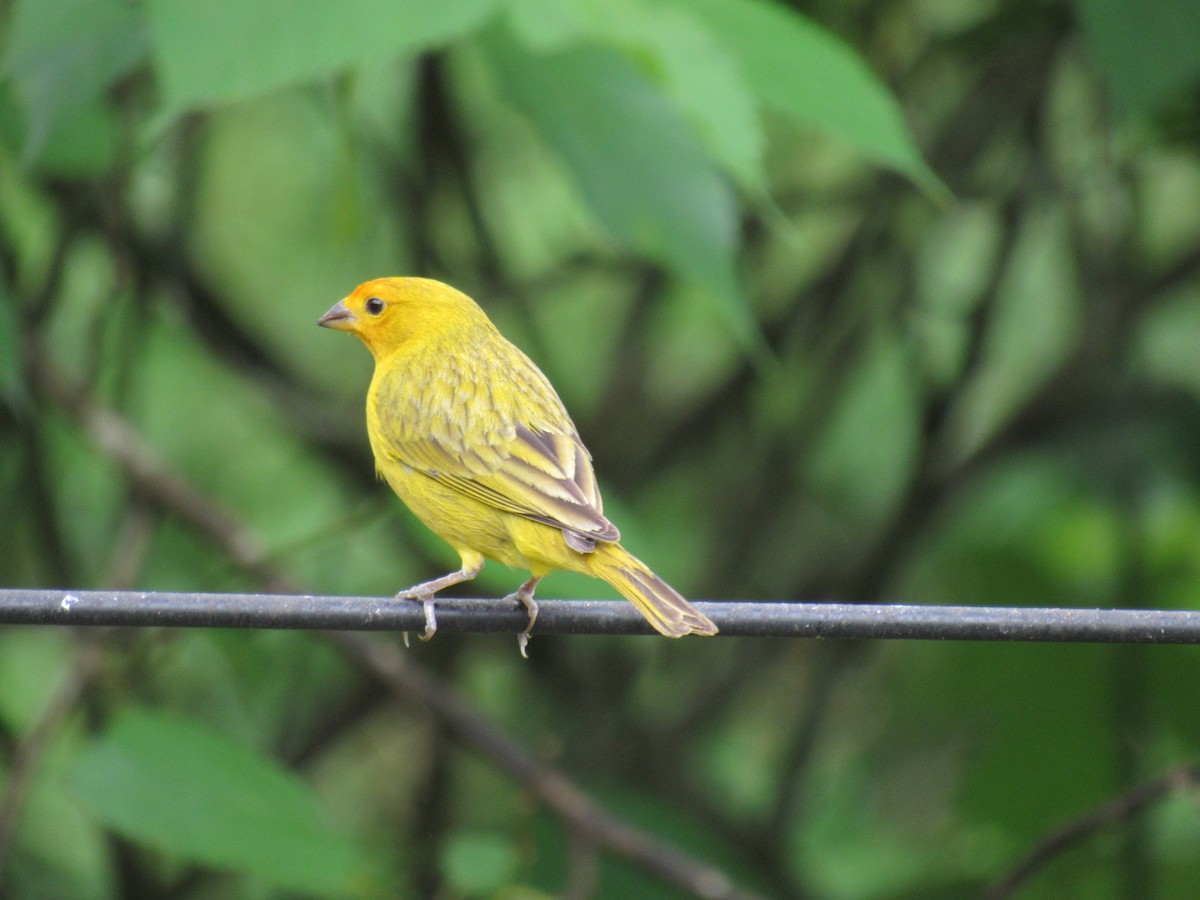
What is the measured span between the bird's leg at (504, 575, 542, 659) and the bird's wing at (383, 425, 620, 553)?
0.14 m

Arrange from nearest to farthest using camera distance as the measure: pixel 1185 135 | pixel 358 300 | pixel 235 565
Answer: pixel 358 300, pixel 235 565, pixel 1185 135

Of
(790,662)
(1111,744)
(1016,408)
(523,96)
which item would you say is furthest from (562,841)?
(523,96)

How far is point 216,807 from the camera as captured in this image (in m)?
3.53

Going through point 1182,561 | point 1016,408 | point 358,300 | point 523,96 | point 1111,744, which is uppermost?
point 523,96

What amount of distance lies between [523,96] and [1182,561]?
11.7 ft

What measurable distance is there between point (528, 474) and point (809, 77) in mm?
989

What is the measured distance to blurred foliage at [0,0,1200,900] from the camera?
5.27 m

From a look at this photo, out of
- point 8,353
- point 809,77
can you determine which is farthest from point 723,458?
point 8,353

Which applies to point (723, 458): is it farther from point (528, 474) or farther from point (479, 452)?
point (528, 474)

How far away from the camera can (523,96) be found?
3.06 metres

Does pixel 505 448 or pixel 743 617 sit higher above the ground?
pixel 505 448

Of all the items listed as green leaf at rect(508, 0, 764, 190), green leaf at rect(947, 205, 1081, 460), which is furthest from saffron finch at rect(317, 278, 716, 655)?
green leaf at rect(947, 205, 1081, 460)

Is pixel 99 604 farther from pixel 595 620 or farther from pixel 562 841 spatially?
pixel 562 841

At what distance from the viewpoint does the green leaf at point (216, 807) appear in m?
3.47
